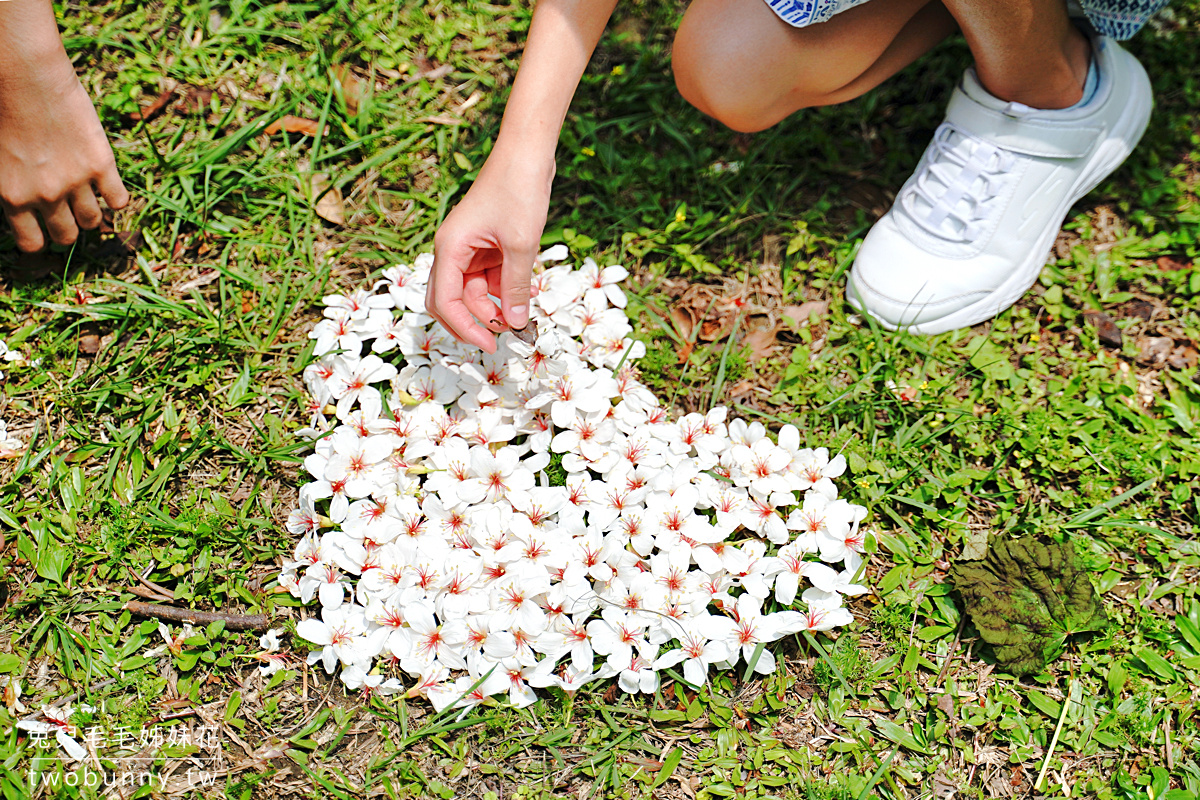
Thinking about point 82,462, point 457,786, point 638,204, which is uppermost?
point 638,204

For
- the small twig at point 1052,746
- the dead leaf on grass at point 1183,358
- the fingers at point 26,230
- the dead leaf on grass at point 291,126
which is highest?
the dead leaf on grass at point 291,126

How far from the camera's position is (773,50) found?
224cm

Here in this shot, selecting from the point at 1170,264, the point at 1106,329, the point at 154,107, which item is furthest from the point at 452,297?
the point at 1170,264

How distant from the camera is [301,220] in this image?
2.65 m

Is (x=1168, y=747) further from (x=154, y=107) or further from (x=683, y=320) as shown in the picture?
(x=154, y=107)

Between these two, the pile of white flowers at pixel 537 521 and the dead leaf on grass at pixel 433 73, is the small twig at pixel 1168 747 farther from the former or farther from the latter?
the dead leaf on grass at pixel 433 73

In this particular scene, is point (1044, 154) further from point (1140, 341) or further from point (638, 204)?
point (638, 204)

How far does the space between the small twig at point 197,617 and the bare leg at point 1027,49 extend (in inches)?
94.7

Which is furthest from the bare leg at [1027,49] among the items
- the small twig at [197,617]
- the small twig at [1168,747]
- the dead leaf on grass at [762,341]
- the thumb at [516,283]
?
the small twig at [197,617]

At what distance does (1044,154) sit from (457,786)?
2.40m

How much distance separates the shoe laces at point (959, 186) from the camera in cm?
245

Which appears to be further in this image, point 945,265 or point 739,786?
point 945,265

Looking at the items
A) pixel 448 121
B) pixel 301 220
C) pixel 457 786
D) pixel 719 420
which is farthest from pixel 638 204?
pixel 457 786

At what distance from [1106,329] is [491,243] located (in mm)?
1971
